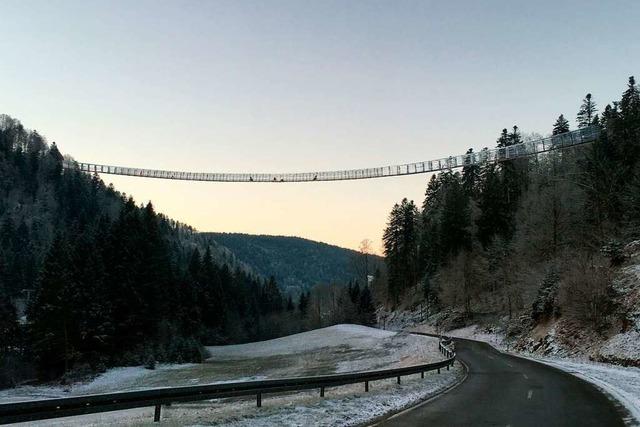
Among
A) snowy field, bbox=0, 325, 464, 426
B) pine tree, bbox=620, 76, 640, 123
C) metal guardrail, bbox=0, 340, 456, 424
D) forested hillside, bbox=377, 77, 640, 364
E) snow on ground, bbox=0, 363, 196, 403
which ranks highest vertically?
pine tree, bbox=620, 76, 640, 123

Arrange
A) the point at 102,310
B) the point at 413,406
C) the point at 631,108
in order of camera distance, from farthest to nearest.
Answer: the point at 631,108 → the point at 102,310 → the point at 413,406

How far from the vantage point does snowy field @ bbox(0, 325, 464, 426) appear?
13820 millimetres

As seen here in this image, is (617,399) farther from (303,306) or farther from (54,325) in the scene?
(303,306)

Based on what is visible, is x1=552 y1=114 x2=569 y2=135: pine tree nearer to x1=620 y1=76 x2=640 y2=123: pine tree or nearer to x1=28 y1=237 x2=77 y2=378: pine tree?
x1=620 y1=76 x2=640 y2=123: pine tree

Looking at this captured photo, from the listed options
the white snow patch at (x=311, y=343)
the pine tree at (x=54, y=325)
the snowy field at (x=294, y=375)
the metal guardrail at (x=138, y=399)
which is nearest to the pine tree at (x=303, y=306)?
the white snow patch at (x=311, y=343)

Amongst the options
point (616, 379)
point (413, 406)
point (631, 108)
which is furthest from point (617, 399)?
point (631, 108)

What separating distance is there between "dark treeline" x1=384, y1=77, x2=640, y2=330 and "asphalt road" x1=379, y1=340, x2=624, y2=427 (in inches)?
680

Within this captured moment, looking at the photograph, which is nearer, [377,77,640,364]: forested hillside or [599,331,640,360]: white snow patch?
[599,331,640,360]: white snow patch

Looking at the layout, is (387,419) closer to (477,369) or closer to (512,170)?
(477,369)

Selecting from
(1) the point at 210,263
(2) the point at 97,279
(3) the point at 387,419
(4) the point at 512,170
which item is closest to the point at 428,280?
(4) the point at 512,170

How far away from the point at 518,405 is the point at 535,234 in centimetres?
5042

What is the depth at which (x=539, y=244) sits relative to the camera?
62.3 meters

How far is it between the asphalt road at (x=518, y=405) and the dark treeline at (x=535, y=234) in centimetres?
1726

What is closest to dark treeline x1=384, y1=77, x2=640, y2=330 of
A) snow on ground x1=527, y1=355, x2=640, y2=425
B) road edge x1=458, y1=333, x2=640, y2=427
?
snow on ground x1=527, y1=355, x2=640, y2=425
